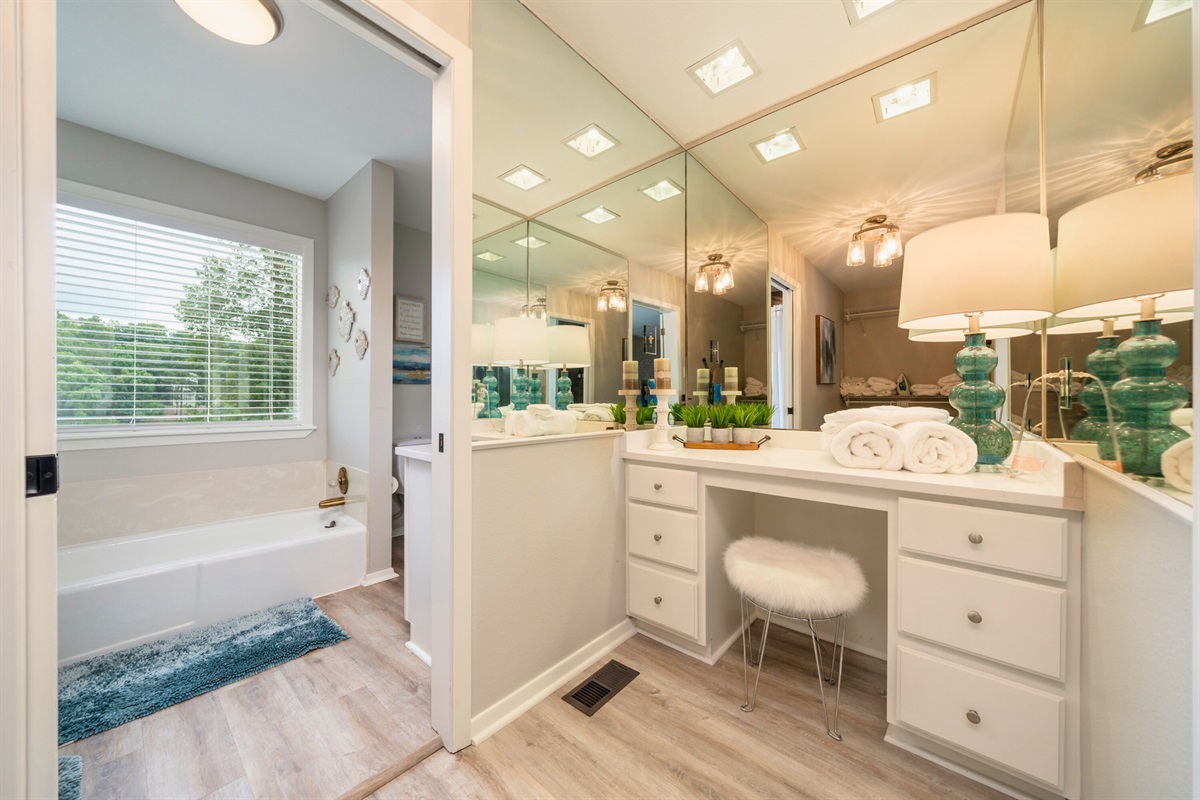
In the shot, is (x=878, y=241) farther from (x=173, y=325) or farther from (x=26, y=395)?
(x=173, y=325)

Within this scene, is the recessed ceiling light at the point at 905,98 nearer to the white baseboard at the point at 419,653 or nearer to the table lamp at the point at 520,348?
the table lamp at the point at 520,348

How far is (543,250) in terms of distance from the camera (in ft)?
5.95

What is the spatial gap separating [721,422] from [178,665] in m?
2.65

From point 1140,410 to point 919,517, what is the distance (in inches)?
22.0

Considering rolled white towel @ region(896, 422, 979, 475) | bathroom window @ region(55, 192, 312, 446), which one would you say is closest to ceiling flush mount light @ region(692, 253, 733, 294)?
rolled white towel @ region(896, 422, 979, 475)

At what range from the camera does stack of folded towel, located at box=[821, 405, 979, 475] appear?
1310 mm

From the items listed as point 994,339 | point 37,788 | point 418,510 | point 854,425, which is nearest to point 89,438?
point 418,510

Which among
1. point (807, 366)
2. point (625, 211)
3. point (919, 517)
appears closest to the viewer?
point (919, 517)

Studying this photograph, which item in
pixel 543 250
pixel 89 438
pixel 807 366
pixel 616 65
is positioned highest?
pixel 616 65

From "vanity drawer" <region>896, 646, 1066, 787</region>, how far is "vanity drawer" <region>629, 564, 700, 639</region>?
717 millimetres

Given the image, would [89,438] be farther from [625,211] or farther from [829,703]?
[829,703]

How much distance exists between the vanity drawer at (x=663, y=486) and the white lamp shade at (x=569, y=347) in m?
0.56

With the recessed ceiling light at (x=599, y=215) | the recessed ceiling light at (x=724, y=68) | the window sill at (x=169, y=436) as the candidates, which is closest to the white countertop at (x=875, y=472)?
the recessed ceiling light at (x=599, y=215)

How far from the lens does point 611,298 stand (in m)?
2.08
